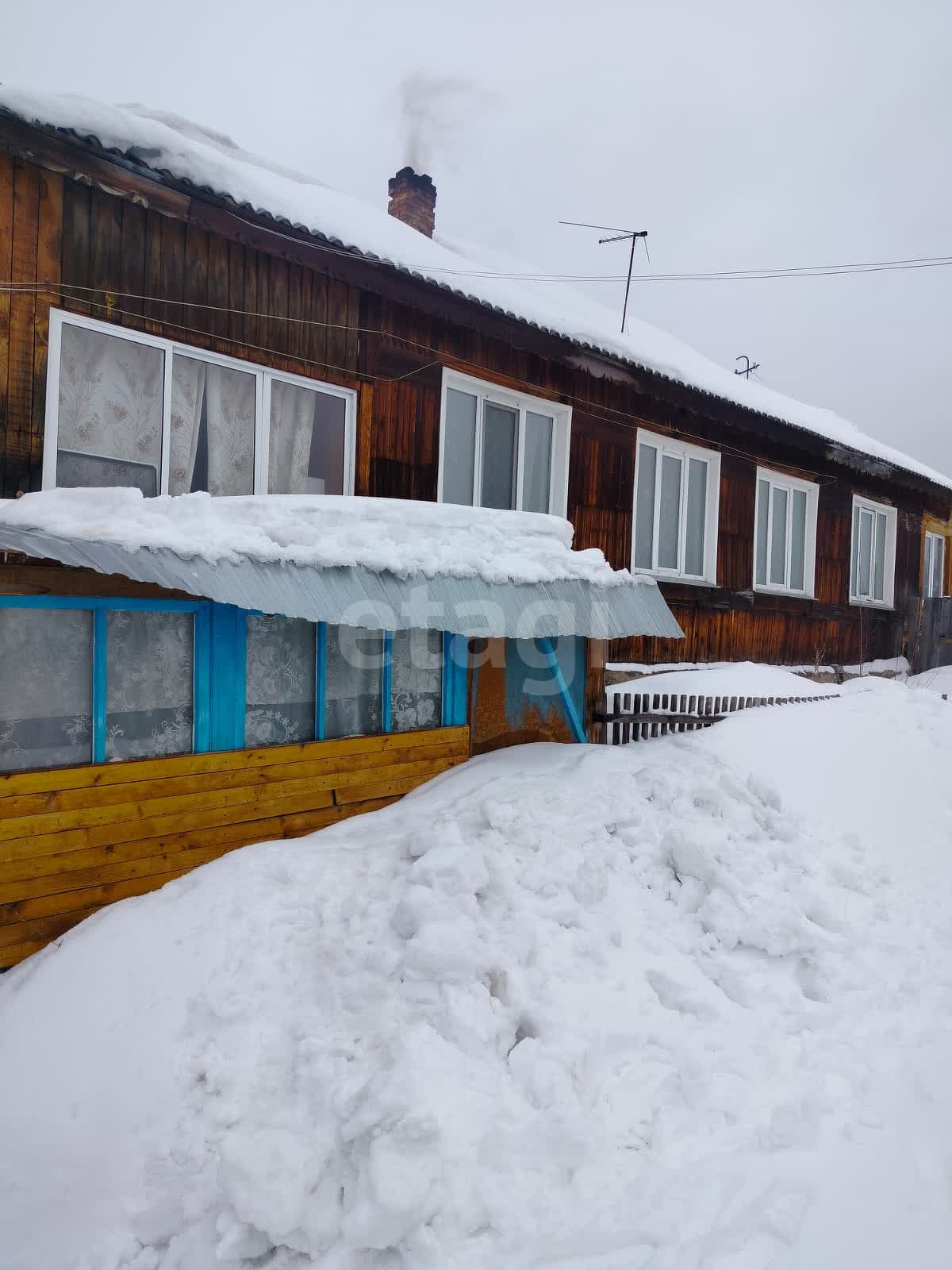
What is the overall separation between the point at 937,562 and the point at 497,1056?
16.5 meters

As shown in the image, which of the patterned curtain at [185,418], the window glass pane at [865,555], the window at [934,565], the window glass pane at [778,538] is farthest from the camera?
the window at [934,565]

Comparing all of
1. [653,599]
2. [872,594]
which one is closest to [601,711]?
[653,599]

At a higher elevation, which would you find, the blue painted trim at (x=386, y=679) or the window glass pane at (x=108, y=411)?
the window glass pane at (x=108, y=411)

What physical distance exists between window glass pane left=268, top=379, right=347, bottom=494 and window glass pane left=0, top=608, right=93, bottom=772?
270cm

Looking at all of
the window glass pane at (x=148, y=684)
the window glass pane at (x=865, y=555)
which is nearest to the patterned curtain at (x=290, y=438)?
the window glass pane at (x=148, y=684)

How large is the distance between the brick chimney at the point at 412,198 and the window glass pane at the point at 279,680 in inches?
324

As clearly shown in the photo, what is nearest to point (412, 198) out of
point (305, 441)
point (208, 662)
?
point (305, 441)

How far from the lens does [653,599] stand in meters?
5.77

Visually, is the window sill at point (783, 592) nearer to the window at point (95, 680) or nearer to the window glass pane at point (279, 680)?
the window glass pane at point (279, 680)

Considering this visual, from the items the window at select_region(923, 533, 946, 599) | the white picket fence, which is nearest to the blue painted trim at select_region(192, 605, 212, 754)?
A: the white picket fence

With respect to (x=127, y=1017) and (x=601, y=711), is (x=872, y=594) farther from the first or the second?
(x=127, y=1017)

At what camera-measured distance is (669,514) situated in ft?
33.0

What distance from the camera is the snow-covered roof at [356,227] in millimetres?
4957

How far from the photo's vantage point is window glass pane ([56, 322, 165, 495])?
5230 millimetres
